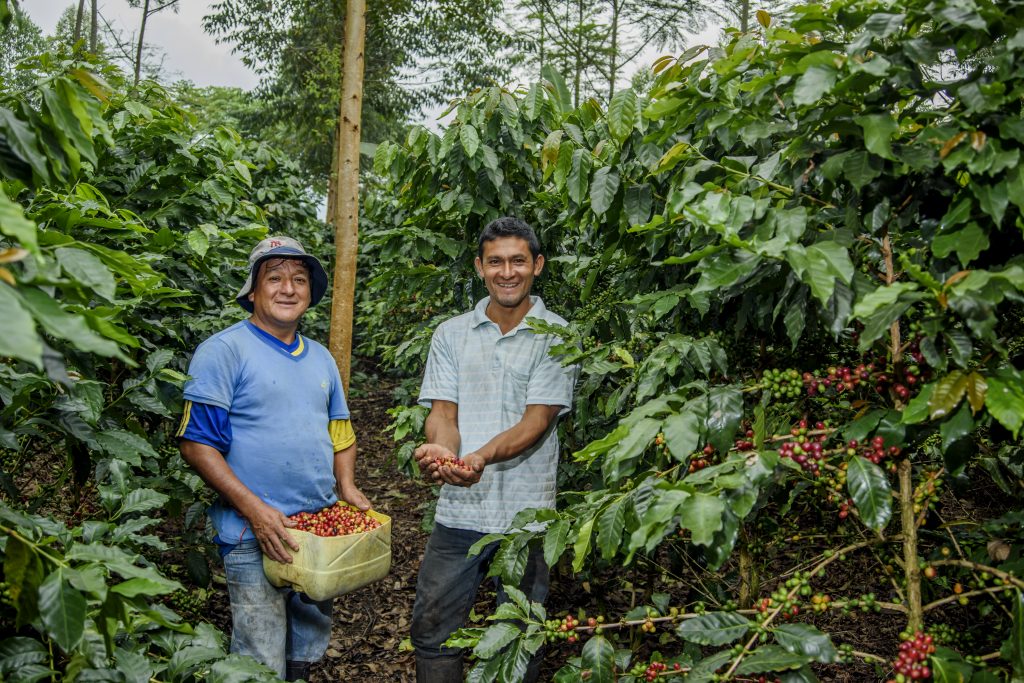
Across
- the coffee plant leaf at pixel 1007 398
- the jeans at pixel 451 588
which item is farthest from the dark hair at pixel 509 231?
the coffee plant leaf at pixel 1007 398

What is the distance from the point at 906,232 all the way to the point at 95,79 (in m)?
1.97

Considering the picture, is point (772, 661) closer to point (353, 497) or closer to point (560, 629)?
point (560, 629)

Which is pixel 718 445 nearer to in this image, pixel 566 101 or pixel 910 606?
pixel 910 606

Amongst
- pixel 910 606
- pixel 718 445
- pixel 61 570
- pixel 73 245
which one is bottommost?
pixel 910 606

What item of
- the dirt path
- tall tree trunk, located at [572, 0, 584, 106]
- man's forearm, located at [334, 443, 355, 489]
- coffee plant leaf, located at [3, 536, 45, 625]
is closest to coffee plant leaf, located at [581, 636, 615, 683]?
coffee plant leaf, located at [3, 536, 45, 625]

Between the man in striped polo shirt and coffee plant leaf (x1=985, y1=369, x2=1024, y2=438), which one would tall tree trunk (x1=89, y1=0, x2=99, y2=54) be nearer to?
the man in striped polo shirt

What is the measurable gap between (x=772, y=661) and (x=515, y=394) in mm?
1648

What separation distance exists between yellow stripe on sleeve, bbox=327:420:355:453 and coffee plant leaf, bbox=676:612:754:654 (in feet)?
6.27

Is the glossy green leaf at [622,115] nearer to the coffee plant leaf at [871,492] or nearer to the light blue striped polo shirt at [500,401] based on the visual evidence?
the light blue striped polo shirt at [500,401]

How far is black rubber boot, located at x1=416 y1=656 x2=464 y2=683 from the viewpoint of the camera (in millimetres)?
2918

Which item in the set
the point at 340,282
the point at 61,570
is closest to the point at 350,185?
the point at 340,282

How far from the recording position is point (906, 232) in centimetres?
Result: 197

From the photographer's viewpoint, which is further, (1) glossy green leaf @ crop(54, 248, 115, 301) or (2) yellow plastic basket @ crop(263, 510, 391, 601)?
(2) yellow plastic basket @ crop(263, 510, 391, 601)

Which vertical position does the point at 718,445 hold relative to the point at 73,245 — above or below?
below
